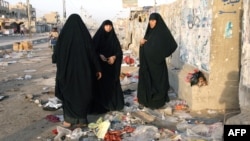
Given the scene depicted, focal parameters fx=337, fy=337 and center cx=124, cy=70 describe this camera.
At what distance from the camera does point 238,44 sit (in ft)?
17.3

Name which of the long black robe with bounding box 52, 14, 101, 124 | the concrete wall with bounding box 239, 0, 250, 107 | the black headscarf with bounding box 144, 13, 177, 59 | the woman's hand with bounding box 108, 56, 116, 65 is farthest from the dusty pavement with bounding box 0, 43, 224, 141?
the black headscarf with bounding box 144, 13, 177, 59

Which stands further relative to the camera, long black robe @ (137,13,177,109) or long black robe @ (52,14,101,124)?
long black robe @ (137,13,177,109)

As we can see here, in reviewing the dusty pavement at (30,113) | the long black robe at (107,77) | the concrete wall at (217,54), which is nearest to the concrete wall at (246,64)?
the concrete wall at (217,54)

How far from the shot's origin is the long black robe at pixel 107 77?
5.34 meters

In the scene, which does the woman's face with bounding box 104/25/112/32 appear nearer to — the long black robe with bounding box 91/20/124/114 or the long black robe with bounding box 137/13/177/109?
the long black robe with bounding box 91/20/124/114

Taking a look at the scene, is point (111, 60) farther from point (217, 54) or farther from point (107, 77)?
point (217, 54)

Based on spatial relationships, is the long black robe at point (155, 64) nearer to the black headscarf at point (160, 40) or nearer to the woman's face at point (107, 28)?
the black headscarf at point (160, 40)

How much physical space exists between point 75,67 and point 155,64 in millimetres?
1514

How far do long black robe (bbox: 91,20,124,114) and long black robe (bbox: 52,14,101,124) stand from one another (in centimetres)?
66

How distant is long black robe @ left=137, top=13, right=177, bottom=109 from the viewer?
18.0 feet

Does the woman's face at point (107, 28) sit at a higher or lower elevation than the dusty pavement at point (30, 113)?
higher

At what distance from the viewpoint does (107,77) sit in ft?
17.8

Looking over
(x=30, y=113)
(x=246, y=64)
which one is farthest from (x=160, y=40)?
(x=30, y=113)

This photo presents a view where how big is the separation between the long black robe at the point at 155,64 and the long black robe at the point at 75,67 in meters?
1.15
